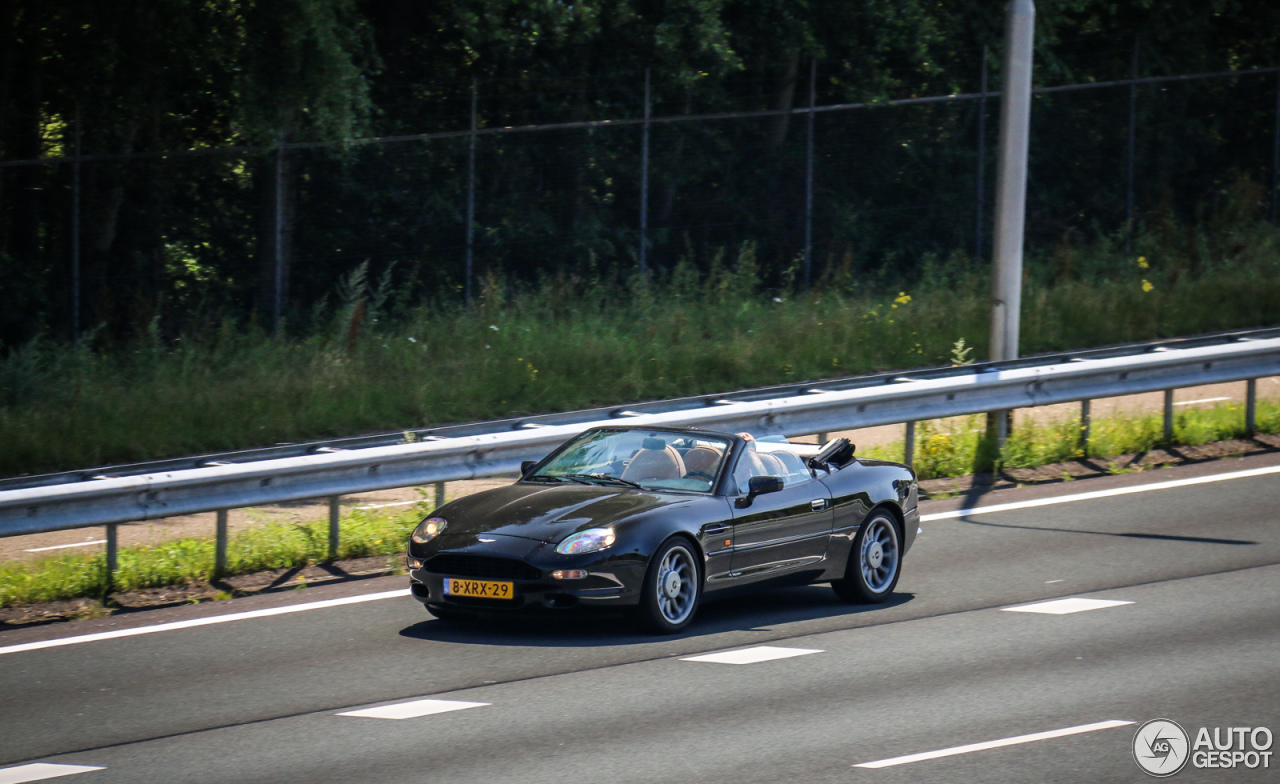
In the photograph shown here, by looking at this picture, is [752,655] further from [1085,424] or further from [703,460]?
[1085,424]

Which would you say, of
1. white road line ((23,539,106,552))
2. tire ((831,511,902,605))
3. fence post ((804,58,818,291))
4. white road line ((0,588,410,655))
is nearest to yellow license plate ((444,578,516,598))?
white road line ((0,588,410,655))

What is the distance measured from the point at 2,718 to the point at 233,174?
1277cm

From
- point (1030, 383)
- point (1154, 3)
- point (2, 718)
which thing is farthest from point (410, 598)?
point (1154, 3)

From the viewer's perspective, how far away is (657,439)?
1038cm

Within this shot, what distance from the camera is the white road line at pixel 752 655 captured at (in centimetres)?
880

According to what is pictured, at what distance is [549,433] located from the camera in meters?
12.6

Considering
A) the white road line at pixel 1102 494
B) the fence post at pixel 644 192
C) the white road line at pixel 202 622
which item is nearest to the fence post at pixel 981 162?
the fence post at pixel 644 192

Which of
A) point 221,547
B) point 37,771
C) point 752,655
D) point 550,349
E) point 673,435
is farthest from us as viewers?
point 550,349

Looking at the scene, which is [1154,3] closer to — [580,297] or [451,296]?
[580,297]

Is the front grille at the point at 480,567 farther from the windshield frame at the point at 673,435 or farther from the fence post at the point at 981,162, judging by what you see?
the fence post at the point at 981,162

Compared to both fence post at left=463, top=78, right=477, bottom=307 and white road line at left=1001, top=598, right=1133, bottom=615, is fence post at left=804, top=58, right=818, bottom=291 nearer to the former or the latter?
fence post at left=463, top=78, right=477, bottom=307

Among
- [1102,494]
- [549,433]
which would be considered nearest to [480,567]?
[549,433]

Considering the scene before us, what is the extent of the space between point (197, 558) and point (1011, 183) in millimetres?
8563

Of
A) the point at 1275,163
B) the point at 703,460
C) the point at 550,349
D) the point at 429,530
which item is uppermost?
the point at 1275,163
